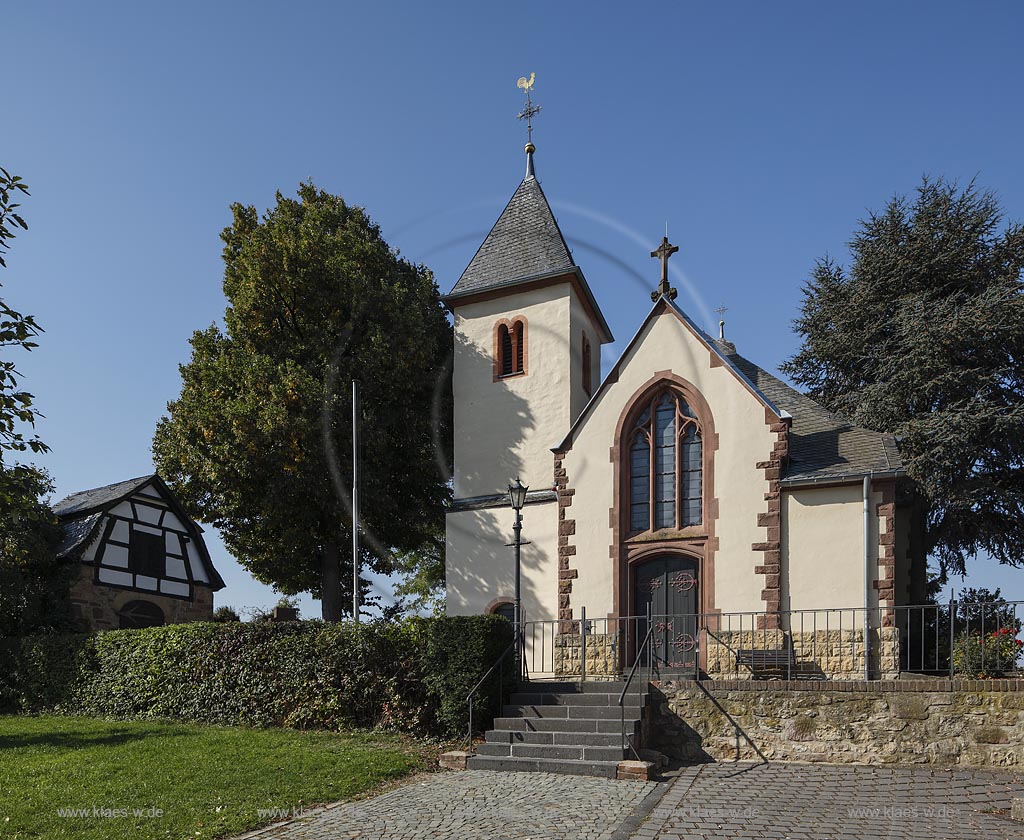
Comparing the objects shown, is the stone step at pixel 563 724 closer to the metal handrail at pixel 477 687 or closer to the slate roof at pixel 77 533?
the metal handrail at pixel 477 687

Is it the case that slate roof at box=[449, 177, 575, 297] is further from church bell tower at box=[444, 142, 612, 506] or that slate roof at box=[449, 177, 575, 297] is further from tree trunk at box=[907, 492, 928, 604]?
tree trunk at box=[907, 492, 928, 604]

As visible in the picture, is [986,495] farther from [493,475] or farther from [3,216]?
[3,216]

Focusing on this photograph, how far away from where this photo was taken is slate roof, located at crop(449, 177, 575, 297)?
961 inches

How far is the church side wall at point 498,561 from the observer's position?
2095 centimetres

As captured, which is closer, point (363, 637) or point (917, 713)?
point (917, 713)

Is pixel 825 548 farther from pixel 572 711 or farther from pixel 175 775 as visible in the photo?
pixel 175 775

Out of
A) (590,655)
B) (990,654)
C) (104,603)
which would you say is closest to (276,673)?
(590,655)

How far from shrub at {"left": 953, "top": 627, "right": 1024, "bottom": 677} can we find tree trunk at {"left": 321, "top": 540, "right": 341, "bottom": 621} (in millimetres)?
17252

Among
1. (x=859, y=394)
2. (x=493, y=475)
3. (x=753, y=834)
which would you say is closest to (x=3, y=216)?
(x=753, y=834)

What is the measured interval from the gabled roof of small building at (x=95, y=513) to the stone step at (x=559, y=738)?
55.0ft

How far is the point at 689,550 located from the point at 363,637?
701 centimetres

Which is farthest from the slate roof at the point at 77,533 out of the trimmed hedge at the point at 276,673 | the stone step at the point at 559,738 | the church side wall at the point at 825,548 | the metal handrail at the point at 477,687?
the church side wall at the point at 825,548

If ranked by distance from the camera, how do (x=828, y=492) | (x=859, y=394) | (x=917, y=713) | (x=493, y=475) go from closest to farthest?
(x=917, y=713) → (x=828, y=492) → (x=493, y=475) → (x=859, y=394)

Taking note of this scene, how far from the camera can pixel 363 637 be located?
53.9 ft
